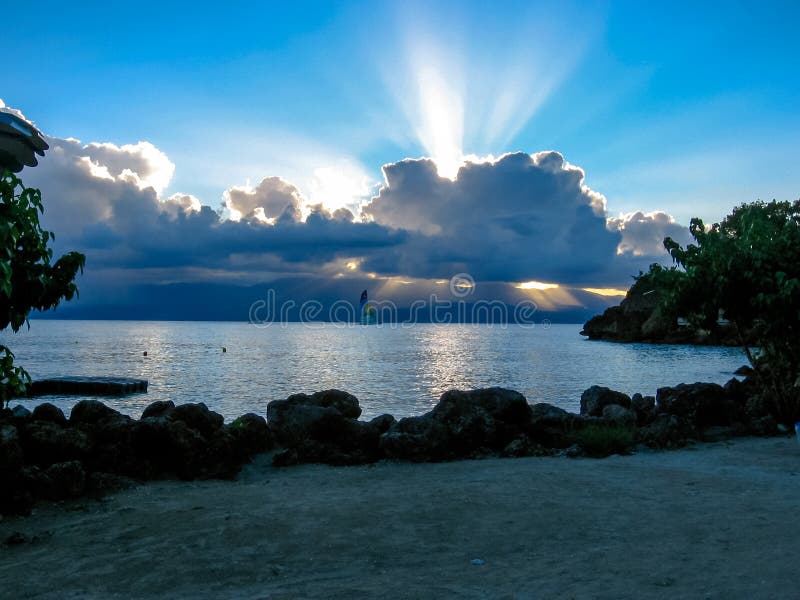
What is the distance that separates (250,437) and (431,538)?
25.0 ft

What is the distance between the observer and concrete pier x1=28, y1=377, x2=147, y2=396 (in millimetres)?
42219

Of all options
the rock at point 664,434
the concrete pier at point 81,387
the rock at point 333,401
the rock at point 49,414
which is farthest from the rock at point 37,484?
the concrete pier at point 81,387

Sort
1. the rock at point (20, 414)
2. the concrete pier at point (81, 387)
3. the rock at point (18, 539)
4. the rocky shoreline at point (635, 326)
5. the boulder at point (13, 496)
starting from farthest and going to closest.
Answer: the rocky shoreline at point (635, 326)
the concrete pier at point (81, 387)
the rock at point (20, 414)
the boulder at point (13, 496)
the rock at point (18, 539)

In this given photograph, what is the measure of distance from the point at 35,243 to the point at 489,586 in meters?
6.97

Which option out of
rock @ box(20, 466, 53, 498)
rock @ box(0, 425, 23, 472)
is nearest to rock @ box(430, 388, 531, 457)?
rock @ box(20, 466, 53, 498)

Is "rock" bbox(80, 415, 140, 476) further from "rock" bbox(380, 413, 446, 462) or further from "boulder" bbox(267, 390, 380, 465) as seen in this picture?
"rock" bbox(380, 413, 446, 462)

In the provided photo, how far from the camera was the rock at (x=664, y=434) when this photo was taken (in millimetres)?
14727

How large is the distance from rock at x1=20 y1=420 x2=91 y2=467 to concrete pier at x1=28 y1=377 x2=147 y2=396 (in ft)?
109

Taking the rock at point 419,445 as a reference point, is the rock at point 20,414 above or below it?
above

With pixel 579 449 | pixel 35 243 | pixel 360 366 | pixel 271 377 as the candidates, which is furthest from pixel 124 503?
pixel 360 366

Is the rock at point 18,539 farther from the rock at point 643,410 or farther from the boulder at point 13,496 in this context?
the rock at point 643,410

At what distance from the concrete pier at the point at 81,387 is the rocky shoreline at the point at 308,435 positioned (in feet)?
93.5

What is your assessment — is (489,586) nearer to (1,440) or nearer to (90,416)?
(1,440)

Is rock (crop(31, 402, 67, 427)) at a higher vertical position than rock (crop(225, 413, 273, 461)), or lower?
higher
